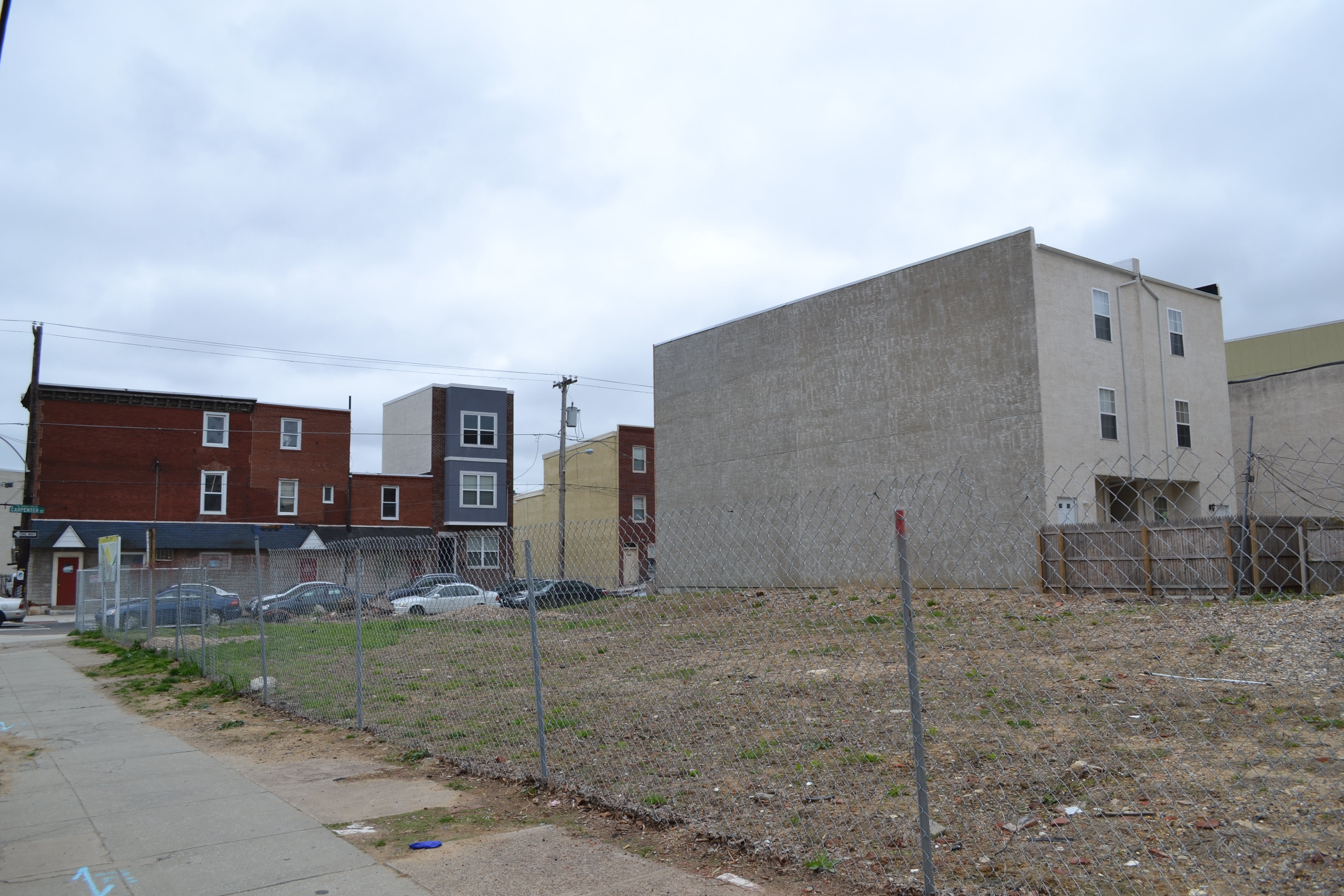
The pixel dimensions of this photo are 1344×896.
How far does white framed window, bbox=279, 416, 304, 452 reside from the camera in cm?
4444

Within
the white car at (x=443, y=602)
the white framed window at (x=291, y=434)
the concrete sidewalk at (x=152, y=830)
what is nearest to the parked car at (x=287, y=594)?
the white car at (x=443, y=602)

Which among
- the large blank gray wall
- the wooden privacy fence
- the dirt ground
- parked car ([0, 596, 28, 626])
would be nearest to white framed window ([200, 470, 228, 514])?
parked car ([0, 596, 28, 626])

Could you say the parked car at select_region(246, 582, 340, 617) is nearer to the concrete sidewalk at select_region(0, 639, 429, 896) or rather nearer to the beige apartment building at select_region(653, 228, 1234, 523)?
the concrete sidewalk at select_region(0, 639, 429, 896)

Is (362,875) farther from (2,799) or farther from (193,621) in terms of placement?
(193,621)

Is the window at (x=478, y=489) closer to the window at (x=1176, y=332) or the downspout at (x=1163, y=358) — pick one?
the downspout at (x=1163, y=358)

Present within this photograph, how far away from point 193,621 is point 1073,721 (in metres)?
17.7

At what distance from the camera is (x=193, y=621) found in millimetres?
19547

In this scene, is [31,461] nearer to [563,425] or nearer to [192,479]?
[192,479]

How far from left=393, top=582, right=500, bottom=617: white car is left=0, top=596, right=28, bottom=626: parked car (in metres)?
26.3

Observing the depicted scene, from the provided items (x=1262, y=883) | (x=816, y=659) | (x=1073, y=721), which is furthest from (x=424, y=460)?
(x=1262, y=883)

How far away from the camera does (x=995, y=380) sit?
22.8 metres

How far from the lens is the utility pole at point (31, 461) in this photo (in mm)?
37938

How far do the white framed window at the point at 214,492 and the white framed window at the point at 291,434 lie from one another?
2.88 m

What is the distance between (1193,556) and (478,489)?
1693 inches
